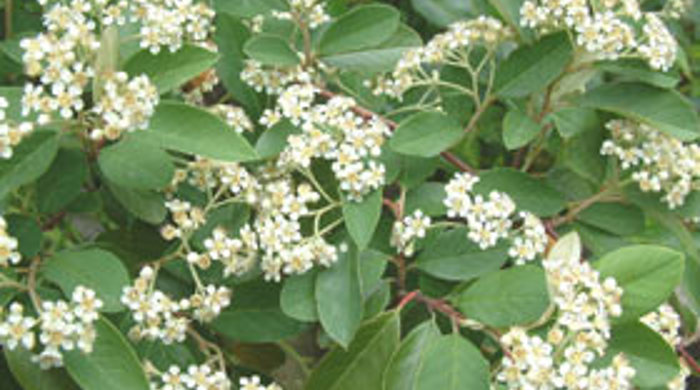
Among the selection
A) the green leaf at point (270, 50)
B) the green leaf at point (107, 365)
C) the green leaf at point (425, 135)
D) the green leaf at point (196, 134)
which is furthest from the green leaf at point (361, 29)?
the green leaf at point (107, 365)

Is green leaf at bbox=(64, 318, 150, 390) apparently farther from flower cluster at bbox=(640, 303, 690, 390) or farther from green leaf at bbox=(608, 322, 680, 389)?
flower cluster at bbox=(640, 303, 690, 390)

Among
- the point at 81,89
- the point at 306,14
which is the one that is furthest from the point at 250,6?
the point at 81,89

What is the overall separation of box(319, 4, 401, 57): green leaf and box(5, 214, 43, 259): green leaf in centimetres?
69

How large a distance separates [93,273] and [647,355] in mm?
933

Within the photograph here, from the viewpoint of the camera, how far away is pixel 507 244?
1.72m

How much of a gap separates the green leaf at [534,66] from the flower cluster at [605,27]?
0.03 meters

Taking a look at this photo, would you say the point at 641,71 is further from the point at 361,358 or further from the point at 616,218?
the point at 361,358

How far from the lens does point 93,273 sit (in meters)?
1.52

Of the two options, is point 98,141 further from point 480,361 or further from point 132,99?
point 480,361

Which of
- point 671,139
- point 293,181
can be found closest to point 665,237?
point 671,139

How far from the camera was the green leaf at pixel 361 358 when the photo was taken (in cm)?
166

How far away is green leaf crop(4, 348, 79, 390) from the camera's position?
1.48m

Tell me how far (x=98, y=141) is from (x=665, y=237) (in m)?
1.23

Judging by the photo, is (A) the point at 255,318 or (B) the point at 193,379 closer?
(B) the point at 193,379
